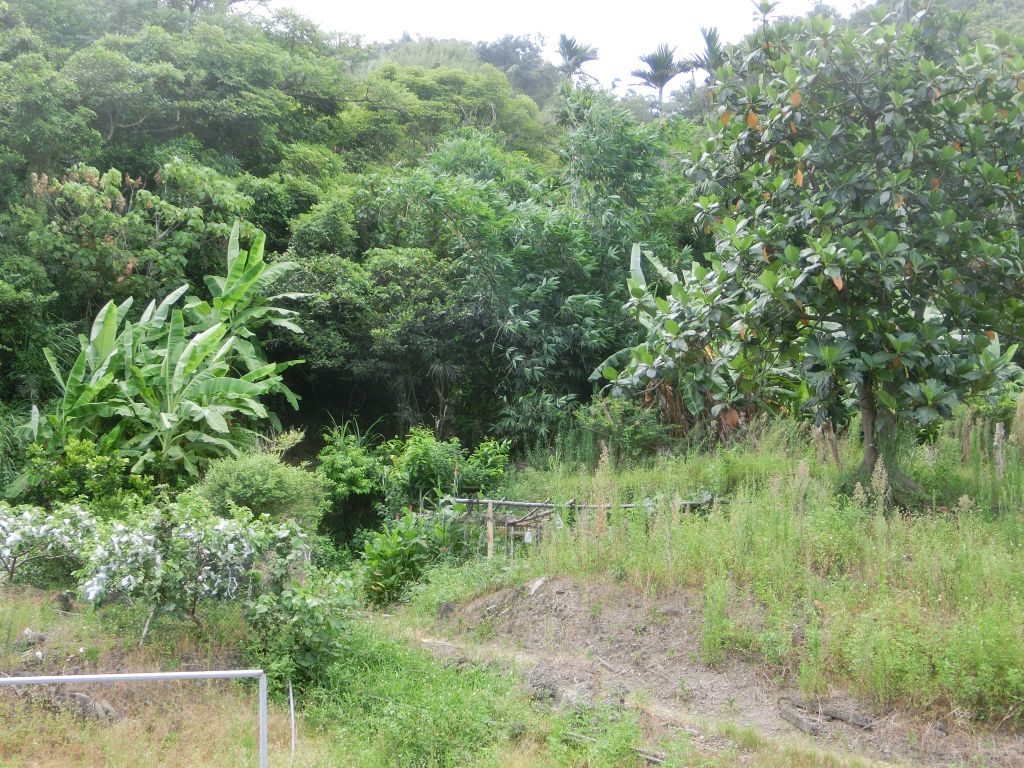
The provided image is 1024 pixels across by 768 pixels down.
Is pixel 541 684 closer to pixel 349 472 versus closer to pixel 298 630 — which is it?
pixel 298 630

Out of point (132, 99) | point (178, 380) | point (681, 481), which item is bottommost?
point (681, 481)

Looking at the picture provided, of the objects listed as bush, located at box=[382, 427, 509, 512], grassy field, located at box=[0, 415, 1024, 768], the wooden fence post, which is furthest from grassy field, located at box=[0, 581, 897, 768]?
bush, located at box=[382, 427, 509, 512]

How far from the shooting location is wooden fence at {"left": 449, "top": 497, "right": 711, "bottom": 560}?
27.7 feet

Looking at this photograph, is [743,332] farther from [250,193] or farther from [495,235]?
[250,193]

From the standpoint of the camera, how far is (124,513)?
332 inches

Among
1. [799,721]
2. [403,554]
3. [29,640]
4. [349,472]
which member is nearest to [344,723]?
[29,640]

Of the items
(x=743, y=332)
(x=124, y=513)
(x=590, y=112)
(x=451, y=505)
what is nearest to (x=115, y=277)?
(x=124, y=513)

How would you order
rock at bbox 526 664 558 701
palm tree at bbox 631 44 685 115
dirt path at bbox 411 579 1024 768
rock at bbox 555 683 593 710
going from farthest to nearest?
palm tree at bbox 631 44 685 115 < rock at bbox 526 664 558 701 < rock at bbox 555 683 593 710 < dirt path at bbox 411 579 1024 768

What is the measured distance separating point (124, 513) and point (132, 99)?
25.3 feet

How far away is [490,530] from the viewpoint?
8.61 m

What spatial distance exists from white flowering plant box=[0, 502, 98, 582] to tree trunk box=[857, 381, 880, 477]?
6.05 meters

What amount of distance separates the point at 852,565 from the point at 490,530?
139 inches

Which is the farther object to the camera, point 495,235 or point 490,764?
point 495,235

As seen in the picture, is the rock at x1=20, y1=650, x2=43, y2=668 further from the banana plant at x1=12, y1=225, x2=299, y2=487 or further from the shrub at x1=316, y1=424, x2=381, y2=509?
the shrub at x1=316, y1=424, x2=381, y2=509
